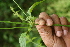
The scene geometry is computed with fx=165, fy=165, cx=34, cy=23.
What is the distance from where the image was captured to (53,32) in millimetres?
609

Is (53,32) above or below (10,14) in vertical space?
below

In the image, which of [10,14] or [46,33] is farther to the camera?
[10,14]

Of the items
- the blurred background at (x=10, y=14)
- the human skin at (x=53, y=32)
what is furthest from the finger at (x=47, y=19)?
the blurred background at (x=10, y=14)

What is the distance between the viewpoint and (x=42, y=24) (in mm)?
535

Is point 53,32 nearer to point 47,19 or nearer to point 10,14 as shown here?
point 47,19

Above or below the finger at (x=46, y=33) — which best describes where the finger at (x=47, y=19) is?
above

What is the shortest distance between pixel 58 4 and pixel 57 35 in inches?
42.4

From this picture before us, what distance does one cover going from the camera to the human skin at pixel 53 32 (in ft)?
1.88

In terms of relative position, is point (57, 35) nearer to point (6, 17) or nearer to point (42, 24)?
point (42, 24)

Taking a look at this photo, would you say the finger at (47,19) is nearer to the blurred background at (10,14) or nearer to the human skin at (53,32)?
the human skin at (53,32)

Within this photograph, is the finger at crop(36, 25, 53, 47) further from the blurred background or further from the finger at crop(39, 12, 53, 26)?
the blurred background

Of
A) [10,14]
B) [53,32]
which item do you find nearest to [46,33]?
[53,32]

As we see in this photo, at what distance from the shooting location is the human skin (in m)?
0.57

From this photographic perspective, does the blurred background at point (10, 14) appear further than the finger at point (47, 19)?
Yes
